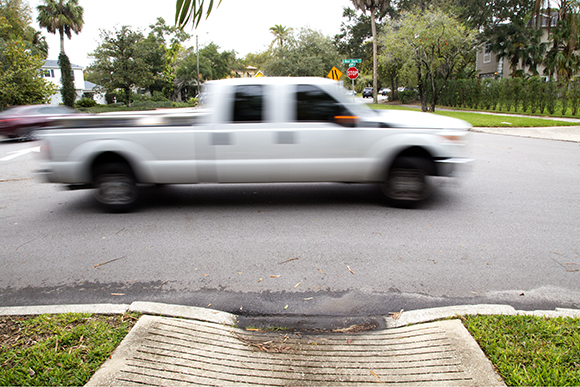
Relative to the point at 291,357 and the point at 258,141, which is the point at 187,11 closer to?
the point at 291,357

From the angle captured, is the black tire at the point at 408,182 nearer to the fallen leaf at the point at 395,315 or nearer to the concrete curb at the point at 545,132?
Result: the fallen leaf at the point at 395,315

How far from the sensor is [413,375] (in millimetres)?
2508

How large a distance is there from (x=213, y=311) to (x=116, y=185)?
3485mm

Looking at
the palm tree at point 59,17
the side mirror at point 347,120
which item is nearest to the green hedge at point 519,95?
the side mirror at point 347,120

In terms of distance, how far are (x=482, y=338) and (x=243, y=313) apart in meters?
1.80

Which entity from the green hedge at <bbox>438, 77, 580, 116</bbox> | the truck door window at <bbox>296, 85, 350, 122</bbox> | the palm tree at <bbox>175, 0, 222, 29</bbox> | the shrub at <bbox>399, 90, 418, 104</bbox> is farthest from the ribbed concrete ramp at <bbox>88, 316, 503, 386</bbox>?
the shrub at <bbox>399, 90, 418, 104</bbox>

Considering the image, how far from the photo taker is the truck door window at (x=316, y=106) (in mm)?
5762

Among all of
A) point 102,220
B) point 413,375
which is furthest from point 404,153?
point 102,220

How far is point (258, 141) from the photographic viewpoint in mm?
5727

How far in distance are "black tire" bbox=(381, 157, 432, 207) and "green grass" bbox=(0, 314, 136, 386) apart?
13.4 feet

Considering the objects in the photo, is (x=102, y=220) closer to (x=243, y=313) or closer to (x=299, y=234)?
(x=299, y=234)

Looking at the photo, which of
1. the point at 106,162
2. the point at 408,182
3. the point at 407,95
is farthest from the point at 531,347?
the point at 407,95

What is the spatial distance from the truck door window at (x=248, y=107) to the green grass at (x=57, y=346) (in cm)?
334

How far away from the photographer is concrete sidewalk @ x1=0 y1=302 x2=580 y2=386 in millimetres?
2473
